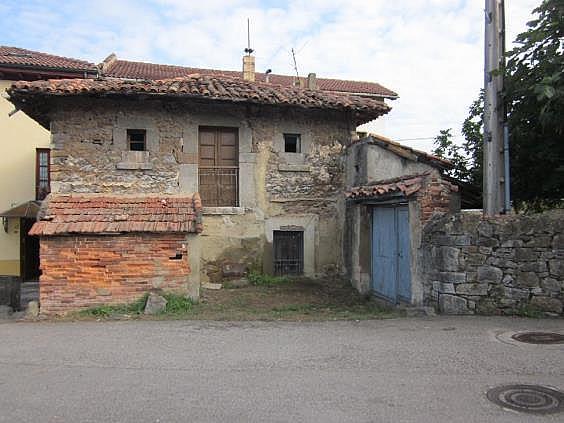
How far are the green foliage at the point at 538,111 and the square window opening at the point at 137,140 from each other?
Answer: 25.2ft

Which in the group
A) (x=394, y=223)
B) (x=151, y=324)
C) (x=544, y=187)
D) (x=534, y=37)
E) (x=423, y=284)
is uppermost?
(x=534, y=37)

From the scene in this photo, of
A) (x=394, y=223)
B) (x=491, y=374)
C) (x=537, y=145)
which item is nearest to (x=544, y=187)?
(x=537, y=145)

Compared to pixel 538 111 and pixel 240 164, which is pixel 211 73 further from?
pixel 538 111

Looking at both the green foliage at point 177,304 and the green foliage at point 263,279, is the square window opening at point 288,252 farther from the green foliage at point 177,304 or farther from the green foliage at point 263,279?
the green foliage at point 177,304

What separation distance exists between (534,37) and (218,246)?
7.55 metres

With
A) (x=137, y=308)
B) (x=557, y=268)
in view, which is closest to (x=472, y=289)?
(x=557, y=268)

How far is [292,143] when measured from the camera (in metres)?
11.9

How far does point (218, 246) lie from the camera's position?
1122 cm

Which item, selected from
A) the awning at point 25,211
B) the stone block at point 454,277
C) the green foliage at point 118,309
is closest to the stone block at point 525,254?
the stone block at point 454,277

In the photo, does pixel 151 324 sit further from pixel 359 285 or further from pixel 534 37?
pixel 534 37

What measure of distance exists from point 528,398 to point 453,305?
150 inches

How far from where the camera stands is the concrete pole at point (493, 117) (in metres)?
8.71

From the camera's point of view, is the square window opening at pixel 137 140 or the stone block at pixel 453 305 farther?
the square window opening at pixel 137 140

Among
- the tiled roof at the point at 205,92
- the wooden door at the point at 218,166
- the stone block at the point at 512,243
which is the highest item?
the tiled roof at the point at 205,92
